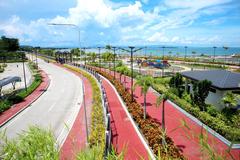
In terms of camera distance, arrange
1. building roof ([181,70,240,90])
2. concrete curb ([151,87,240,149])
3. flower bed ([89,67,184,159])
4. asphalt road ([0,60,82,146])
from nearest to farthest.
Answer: flower bed ([89,67,184,159]) → concrete curb ([151,87,240,149]) → asphalt road ([0,60,82,146]) → building roof ([181,70,240,90])

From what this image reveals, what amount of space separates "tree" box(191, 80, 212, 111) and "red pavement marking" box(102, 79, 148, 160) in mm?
8501

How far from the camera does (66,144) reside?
57.5 ft

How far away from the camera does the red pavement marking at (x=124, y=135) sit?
1493 centimetres

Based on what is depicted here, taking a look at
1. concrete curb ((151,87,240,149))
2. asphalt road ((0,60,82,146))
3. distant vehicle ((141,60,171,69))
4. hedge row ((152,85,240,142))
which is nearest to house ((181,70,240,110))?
hedge row ((152,85,240,142))

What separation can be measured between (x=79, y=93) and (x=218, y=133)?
24.5 m

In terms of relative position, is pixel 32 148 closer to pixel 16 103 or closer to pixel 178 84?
pixel 178 84

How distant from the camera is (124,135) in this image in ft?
58.5

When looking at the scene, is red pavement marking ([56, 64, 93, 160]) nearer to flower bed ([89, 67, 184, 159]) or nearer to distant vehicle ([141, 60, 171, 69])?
flower bed ([89, 67, 184, 159])

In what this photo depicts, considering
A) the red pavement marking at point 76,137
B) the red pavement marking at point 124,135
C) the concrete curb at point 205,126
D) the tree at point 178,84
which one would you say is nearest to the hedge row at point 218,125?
the concrete curb at point 205,126

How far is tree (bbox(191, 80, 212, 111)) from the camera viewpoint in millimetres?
22828

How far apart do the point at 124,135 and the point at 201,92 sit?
34.9ft

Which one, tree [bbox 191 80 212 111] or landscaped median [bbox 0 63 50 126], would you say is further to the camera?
landscaped median [bbox 0 63 50 126]

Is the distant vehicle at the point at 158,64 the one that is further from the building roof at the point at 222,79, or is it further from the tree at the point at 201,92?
the tree at the point at 201,92

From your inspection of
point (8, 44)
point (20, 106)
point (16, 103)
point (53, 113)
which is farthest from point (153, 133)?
point (8, 44)
